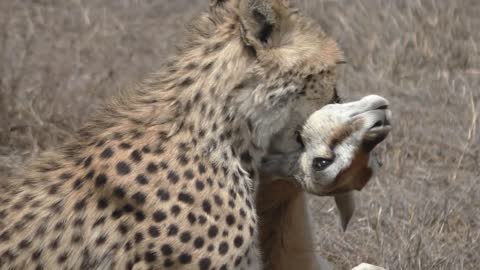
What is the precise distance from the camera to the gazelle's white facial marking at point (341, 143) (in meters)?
3.43

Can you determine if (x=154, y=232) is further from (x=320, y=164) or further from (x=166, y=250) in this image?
(x=320, y=164)

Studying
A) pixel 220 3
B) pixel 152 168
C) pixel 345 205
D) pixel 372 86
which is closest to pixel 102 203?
pixel 152 168

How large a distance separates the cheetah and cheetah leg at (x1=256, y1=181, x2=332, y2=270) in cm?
25

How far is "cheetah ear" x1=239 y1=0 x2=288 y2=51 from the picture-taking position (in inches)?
137

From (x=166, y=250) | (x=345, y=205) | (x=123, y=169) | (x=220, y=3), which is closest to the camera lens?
(x=166, y=250)

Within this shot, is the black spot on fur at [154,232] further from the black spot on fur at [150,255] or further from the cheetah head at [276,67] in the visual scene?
the cheetah head at [276,67]

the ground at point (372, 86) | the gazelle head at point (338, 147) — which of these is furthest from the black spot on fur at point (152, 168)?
the ground at point (372, 86)

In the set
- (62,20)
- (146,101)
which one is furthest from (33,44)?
(146,101)

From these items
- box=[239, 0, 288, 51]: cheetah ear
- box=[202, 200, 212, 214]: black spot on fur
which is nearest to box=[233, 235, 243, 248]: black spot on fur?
box=[202, 200, 212, 214]: black spot on fur

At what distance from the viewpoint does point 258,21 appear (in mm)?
3512

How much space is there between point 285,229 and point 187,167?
553 millimetres

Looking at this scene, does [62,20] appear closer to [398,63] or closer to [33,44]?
[33,44]

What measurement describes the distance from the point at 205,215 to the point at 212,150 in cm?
19

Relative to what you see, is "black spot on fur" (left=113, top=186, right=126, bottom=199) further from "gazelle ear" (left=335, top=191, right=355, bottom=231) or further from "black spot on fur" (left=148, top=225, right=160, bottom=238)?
"gazelle ear" (left=335, top=191, right=355, bottom=231)
